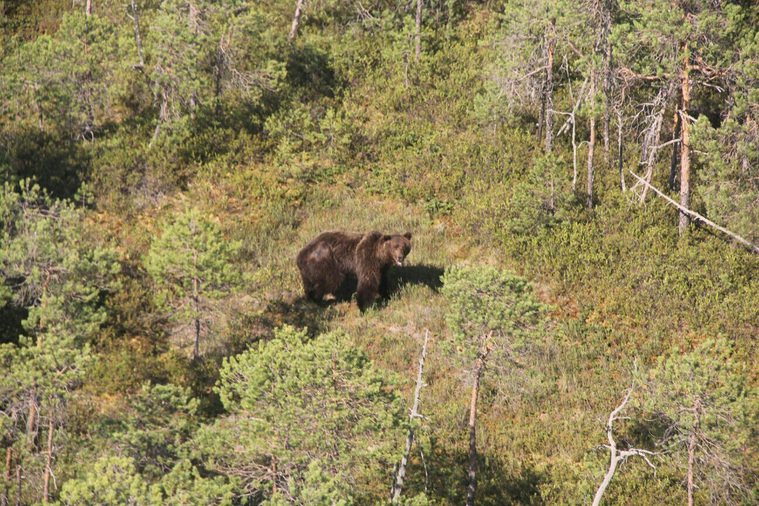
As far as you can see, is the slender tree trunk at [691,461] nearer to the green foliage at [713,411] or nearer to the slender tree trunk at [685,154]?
the green foliage at [713,411]

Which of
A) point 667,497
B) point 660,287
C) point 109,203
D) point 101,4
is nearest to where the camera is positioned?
point 667,497

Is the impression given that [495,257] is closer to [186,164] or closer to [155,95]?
[186,164]

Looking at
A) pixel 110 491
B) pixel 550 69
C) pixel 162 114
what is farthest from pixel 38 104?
pixel 110 491

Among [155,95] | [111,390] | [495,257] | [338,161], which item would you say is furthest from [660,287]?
[155,95]

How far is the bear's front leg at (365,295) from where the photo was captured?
14445 mm

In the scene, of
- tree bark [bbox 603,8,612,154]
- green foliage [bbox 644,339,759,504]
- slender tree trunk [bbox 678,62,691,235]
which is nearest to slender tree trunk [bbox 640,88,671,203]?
slender tree trunk [bbox 678,62,691,235]

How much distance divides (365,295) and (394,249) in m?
1.09

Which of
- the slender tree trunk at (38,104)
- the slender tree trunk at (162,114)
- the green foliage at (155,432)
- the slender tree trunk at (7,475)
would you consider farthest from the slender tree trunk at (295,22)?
the slender tree trunk at (7,475)

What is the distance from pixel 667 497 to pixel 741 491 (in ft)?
3.37

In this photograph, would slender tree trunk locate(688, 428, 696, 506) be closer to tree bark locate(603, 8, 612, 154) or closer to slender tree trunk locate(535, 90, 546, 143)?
tree bark locate(603, 8, 612, 154)

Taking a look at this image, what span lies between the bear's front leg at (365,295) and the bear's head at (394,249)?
0.61m

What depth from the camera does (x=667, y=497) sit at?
10430 millimetres

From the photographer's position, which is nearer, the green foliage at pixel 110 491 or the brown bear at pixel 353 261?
the green foliage at pixel 110 491

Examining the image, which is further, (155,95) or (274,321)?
(155,95)
